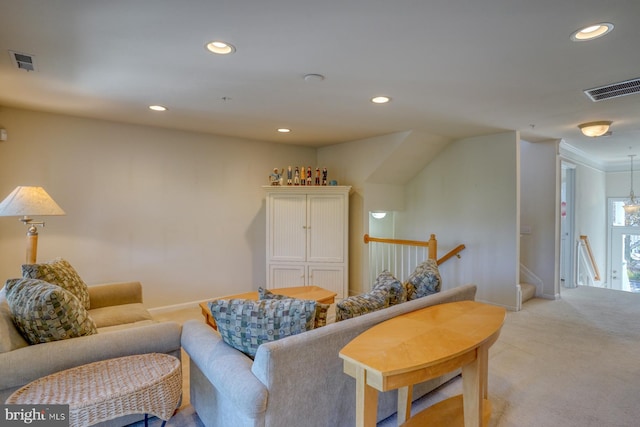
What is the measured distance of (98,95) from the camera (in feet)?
9.82

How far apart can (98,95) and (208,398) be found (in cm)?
273

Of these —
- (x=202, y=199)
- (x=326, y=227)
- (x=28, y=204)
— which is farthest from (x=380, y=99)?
(x=28, y=204)

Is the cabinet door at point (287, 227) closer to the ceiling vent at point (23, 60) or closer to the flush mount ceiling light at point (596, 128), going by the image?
the ceiling vent at point (23, 60)

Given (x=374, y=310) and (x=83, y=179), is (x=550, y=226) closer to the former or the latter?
(x=374, y=310)

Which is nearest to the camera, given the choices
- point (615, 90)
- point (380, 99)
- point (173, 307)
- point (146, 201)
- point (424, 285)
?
point (424, 285)

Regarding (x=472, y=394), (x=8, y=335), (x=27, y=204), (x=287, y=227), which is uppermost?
(x=27, y=204)

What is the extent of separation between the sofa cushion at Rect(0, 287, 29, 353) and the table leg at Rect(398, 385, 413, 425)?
2088 millimetres

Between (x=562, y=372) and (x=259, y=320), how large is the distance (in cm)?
264

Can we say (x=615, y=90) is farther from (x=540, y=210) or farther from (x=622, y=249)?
(x=622, y=249)

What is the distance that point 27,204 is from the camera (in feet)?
9.37

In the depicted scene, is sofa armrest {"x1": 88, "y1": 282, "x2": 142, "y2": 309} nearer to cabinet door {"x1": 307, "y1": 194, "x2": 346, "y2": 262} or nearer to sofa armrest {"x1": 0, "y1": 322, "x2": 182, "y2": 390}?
sofa armrest {"x1": 0, "y1": 322, "x2": 182, "y2": 390}

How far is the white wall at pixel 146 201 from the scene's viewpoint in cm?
354

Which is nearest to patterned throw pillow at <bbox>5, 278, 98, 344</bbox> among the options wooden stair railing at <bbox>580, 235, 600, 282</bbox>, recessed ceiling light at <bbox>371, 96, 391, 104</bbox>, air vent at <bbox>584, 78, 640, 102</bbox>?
recessed ceiling light at <bbox>371, 96, 391, 104</bbox>

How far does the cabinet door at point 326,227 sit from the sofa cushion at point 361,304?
2.45 m
